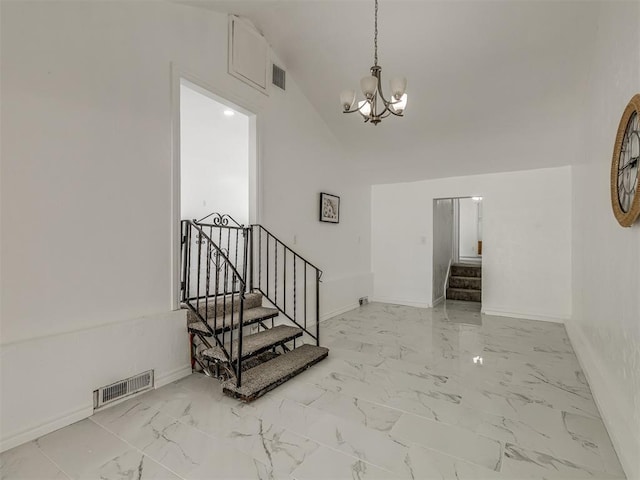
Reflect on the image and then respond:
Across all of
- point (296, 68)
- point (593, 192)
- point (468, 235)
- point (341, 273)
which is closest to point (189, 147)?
point (296, 68)

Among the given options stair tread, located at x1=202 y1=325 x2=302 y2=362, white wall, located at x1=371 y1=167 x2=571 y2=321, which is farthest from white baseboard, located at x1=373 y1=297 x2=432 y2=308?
stair tread, located at x1=202 y1=325 x2=302 y2=362

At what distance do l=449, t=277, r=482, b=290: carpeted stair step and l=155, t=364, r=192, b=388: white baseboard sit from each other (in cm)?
593

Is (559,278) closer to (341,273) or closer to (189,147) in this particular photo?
(341,273)

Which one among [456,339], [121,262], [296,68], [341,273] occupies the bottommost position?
[456,339]

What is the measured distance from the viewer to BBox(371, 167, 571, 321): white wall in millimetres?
5121

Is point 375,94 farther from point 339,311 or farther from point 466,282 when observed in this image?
point 466,282

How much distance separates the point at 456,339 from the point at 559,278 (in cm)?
229

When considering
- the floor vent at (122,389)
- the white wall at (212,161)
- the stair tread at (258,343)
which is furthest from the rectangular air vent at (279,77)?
the floor vent at (122,389)

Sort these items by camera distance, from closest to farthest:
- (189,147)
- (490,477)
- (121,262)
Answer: (490,477)
(121,262)
(189,147)

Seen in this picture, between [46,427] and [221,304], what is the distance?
5.20 feet

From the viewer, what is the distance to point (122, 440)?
2.06 m

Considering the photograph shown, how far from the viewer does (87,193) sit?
2396 mm

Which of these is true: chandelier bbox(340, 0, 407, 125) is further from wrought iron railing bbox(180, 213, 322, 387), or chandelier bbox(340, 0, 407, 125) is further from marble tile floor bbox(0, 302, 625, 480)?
marble tile floor bbox(0, 302, 625, 480)

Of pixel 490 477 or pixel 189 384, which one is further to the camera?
pixel 189 384
